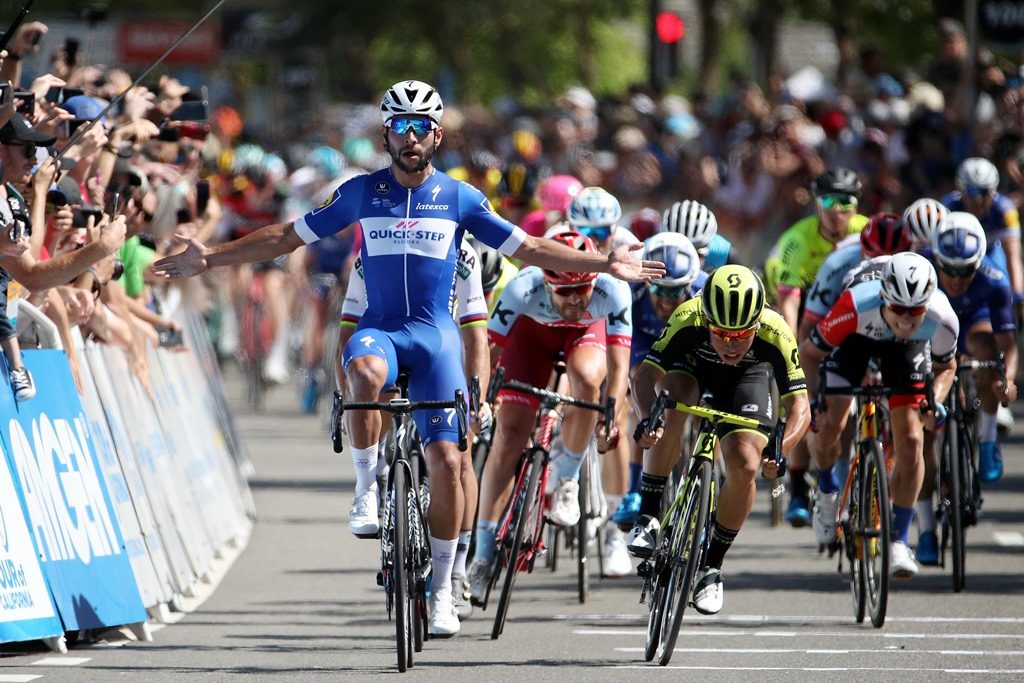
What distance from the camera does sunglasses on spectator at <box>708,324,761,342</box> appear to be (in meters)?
9.93

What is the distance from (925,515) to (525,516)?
10.8 ft

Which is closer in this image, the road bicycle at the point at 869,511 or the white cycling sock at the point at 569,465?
the road bicycle at the point at 869,511

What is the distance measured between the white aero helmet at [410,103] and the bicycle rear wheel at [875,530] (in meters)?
3.01

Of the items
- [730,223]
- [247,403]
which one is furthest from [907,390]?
[247,403]

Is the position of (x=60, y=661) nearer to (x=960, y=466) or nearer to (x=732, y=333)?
(x=732, y=333)

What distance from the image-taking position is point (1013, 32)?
20438 mm

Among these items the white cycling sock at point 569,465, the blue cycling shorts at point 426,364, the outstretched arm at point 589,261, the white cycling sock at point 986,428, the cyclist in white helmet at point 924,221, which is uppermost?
the cyclist in white helmet at point 924,221

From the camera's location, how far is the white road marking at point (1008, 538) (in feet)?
48.0

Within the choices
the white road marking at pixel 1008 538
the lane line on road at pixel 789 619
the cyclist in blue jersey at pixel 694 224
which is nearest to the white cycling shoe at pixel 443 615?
the lane line on road at pixel 789 619

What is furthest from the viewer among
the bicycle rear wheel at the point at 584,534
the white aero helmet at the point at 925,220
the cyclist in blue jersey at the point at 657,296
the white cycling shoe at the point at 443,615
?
the white aero helmet at the point at 925,220

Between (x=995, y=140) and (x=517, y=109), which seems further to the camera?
(x=517, y=109)

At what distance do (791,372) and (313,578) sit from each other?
3970 millimetres

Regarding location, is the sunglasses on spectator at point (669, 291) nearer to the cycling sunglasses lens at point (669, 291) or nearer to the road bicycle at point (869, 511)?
the cycling sunglasses lens at point (669, 291)

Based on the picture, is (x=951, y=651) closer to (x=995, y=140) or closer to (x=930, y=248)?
(x=930, y=248)
